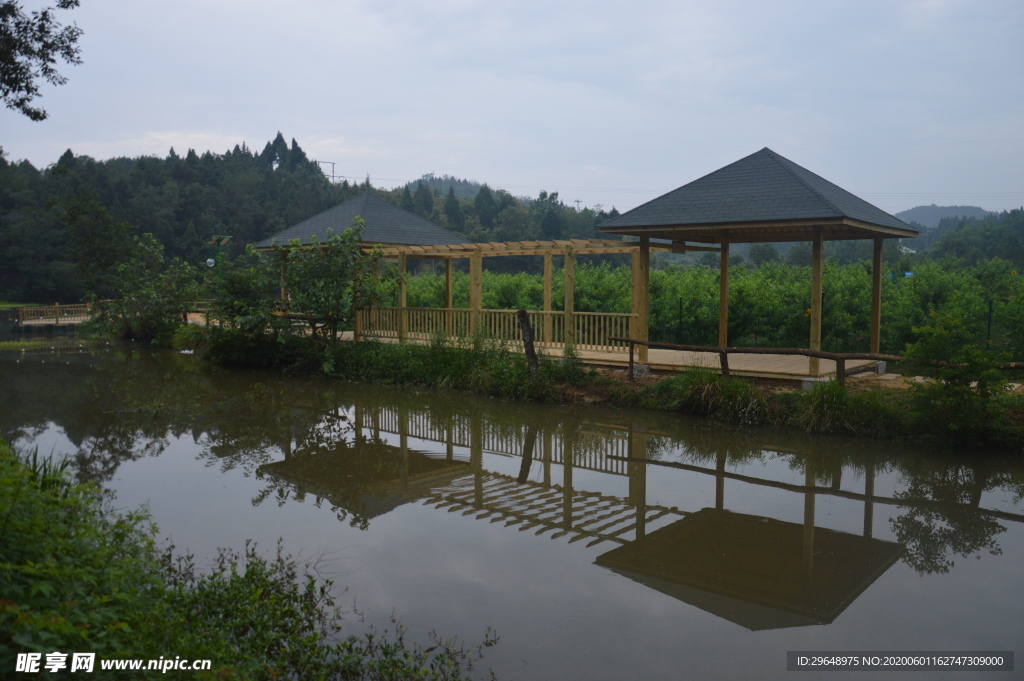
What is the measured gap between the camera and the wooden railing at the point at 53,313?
3447 centimetres

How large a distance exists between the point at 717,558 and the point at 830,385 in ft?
18.7

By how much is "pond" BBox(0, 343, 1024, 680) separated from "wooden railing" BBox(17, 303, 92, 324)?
25.1m

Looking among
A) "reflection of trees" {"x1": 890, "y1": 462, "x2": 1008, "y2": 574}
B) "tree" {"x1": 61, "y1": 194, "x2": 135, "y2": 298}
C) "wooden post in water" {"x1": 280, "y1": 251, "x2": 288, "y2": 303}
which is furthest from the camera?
"tree" {"x1": 61, "y1": 194, "x2": 135, "y2": 298}

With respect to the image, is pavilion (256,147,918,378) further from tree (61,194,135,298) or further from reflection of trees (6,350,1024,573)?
tree (61,194,135,298)

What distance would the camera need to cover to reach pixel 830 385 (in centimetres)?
1086

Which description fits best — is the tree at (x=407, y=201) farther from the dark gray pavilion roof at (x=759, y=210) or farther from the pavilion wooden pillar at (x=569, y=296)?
the dark gray pavilion roof at (x=759, y=210)

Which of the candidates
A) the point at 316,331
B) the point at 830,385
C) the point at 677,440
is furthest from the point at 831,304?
the point at 316,331

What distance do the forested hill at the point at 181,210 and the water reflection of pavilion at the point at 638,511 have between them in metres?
32.1

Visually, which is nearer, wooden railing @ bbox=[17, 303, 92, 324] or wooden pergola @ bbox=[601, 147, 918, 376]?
wooden pergola @ bbox=[601, 147, 918, 376]

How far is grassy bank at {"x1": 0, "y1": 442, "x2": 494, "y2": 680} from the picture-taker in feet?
11.0

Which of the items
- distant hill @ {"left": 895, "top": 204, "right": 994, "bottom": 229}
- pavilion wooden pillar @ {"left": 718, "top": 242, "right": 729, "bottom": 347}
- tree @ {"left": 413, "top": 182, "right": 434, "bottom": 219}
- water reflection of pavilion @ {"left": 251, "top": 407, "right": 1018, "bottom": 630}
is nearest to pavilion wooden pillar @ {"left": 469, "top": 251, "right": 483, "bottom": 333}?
water reflection of pavilion @ {"left": 251, "top": 407, "right": 1018, "bottom": 630}

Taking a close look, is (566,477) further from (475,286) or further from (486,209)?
(486,209)

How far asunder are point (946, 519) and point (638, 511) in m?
2.97

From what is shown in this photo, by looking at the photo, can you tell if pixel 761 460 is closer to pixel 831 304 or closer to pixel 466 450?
pixel 466 450
